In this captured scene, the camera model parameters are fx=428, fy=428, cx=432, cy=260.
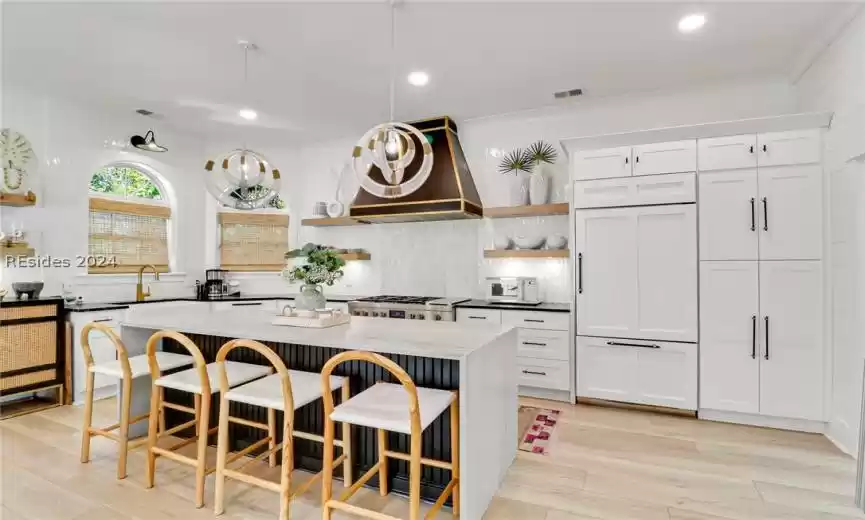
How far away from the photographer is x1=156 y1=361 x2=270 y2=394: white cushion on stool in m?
2.28

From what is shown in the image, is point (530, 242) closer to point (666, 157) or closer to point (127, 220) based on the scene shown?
point (666, 157)

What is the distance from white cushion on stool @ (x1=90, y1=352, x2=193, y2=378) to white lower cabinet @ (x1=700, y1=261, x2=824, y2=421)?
3.79m

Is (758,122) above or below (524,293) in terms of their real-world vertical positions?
above

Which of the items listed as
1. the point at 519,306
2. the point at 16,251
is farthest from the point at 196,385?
the point at 16,251

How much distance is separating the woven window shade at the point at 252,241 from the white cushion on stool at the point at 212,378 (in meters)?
3.28

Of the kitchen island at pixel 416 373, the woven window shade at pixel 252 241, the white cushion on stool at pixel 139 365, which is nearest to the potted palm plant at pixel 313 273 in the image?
the kitchen island at pixel 416 373

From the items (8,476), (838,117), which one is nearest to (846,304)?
(838,117)

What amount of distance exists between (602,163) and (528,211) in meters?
0.83

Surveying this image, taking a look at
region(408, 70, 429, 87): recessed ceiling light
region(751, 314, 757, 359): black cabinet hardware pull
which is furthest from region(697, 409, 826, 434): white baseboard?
region(408, 70, 429, 87): recessed ceiling light

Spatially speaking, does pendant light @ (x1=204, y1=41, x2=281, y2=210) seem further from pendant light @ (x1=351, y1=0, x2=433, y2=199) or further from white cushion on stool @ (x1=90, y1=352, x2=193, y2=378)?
white cushion on stool @ (x1=90, y1=352, x2=193, y2=378)

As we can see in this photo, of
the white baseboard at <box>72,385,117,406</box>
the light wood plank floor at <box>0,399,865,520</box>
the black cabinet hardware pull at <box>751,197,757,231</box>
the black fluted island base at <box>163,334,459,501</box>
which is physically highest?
the black cabinet hardware pull at <box>751,197,757,231</box>

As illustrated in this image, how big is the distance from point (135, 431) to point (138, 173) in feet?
10.5

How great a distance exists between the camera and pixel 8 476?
2492mm

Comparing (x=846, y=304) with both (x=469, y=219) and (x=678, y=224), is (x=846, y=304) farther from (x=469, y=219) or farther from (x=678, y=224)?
(x=469, y=219)
